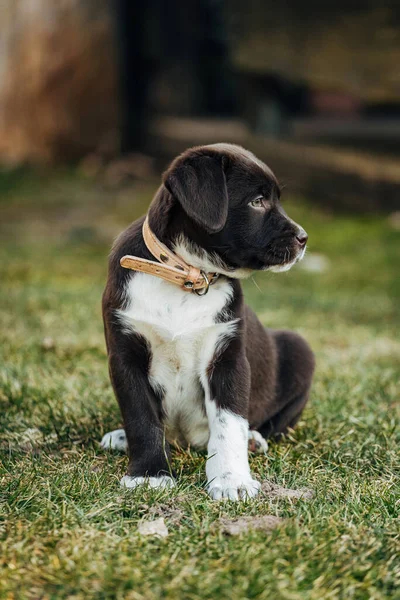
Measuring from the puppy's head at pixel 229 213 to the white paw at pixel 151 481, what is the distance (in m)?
0.83

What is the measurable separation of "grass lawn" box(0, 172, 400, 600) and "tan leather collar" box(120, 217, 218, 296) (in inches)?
27.9

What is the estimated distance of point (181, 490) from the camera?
9.84 ft

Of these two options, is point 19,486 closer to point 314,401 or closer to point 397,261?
point 314,401

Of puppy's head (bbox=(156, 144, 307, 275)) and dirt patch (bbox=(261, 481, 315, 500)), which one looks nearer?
dirt patch (bbox=(261, 481, 315, 500))

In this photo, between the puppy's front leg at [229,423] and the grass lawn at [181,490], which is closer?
the grass lawn at [181,490]

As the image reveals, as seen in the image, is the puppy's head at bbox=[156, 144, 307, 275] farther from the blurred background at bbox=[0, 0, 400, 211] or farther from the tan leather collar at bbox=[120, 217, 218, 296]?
the blurred background at bbox=[0, 0, 400, 211]

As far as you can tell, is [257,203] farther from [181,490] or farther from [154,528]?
[154,528]

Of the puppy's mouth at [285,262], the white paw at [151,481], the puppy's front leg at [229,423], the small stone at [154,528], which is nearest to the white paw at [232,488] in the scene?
the puppy's front leg at [229,423]

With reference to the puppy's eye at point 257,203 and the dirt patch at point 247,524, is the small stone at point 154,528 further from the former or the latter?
the puppy's eye at point 257,203

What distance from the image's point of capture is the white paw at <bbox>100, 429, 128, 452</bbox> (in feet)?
11.5

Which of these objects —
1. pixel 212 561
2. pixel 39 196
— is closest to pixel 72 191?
pixel 39 196

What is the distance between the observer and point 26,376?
454cm

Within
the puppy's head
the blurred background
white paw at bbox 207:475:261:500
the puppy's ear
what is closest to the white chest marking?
the puppy's head

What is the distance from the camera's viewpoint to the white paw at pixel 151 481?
9.81 feet
